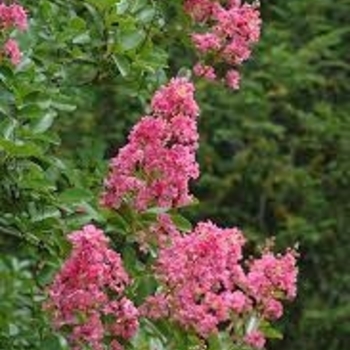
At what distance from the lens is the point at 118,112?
5707mm

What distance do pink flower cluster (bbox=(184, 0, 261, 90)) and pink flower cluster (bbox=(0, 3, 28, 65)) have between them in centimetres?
57

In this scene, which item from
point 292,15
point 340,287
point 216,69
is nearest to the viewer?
point 216,69

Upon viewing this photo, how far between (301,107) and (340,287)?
0.97 metres

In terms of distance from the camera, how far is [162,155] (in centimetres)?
225

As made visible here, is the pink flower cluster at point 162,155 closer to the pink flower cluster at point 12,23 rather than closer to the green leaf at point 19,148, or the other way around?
the green leaf at point 19,148

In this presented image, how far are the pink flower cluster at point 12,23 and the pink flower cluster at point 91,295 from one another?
454 mm

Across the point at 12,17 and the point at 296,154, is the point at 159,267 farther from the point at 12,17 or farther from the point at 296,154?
the point at 296,154

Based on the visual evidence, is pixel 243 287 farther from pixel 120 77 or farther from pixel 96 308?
pixel 120 77

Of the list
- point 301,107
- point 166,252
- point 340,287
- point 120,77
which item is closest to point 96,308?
point 166,252

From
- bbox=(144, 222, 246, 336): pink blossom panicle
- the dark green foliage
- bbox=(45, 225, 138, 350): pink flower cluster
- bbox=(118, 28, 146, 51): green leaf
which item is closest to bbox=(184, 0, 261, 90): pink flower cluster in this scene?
bbox=(118, 28, 146, 51): green leaf

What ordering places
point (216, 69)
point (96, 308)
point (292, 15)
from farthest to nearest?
1. point (292, 15)
2. point (216, 69)
3. point (96, 308)

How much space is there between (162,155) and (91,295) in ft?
1.06

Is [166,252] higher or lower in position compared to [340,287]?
lower

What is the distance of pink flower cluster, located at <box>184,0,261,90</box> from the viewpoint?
9.09ft
